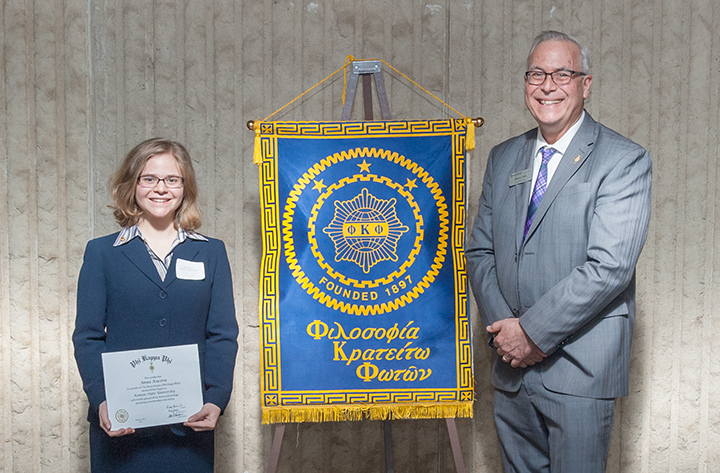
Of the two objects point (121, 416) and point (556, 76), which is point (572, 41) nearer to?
point (556, 76)

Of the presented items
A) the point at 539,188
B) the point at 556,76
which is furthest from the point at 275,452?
the point at 556,76

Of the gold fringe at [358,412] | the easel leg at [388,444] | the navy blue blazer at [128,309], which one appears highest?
the navy blue blazer at [128,309]

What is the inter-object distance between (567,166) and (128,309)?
1.40 metres

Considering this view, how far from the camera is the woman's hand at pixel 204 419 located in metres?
1.97

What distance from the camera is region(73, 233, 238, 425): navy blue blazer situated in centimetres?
196

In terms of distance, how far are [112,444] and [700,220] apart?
8.74 feet

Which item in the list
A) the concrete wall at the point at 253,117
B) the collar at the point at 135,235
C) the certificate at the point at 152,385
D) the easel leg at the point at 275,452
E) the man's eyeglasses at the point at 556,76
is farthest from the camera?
the concrete wall at the point at 253,117

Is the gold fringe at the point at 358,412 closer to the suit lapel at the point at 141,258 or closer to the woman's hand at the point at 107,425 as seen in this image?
the woman's hand at the point at 107,425

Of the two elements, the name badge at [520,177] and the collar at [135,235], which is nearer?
the collar at [135,235]

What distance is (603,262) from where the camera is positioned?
1.98 metres

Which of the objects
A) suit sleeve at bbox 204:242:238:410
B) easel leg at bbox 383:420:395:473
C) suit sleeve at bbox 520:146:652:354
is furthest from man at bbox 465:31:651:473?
suit sleeve at bbox 204:242:238:410

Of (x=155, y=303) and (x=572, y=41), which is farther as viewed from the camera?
(x=572, y=41)

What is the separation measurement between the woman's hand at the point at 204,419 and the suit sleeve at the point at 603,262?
38.4 inches

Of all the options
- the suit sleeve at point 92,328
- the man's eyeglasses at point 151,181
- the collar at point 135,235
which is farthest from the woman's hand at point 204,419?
the man's eyeglasses at point 151,181
